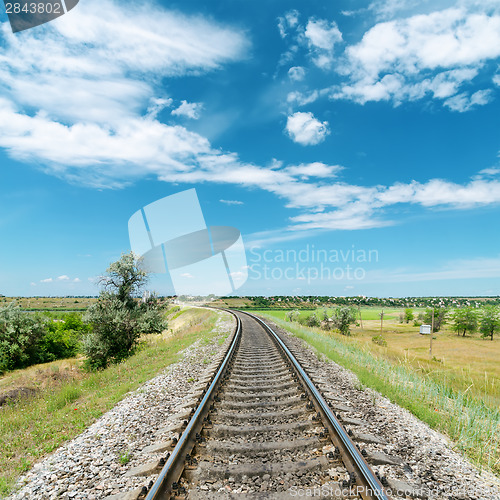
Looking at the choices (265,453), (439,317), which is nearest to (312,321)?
(439,317)

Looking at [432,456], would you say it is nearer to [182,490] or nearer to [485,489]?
[485,489]

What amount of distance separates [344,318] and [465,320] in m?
42.7

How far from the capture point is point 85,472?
392 centimetres

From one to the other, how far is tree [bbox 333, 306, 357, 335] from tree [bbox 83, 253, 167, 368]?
175 ft

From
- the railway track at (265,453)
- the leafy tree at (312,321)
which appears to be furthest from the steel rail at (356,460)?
the leafy tree at (312,321)

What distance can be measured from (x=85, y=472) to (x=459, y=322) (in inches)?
4063

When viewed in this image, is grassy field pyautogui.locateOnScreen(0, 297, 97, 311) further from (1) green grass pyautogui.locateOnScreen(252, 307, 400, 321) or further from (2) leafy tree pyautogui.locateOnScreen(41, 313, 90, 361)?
(1) green grass pyautogui.locateOnScreen(252, 307, 400, 321)

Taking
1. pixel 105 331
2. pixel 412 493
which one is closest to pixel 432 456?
pixel 412 493

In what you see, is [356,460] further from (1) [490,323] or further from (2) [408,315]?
(2) [408,315]

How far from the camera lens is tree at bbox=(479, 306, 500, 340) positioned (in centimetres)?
7969

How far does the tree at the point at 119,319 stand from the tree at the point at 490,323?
9129cm

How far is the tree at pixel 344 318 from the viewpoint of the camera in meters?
66.6

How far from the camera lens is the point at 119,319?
730 inches

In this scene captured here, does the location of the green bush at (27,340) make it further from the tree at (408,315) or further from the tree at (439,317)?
the tree at (408,315)
